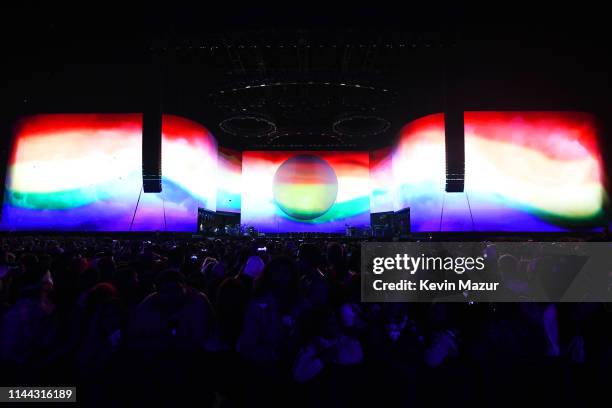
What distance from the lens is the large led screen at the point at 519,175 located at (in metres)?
15.7

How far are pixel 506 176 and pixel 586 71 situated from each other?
15.1ft

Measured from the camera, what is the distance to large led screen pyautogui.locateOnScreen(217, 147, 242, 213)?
2069cm

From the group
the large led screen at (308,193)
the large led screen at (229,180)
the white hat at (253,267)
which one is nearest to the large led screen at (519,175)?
the large led screen at (308,193)

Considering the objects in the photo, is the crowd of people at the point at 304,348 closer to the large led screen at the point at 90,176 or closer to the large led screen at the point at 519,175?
the large led screen at the point at 519,175

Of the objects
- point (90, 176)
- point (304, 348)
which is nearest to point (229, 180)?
point (90, 176)

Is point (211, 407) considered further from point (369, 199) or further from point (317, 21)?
point (369, 199)

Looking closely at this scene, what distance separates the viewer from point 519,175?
621 inches

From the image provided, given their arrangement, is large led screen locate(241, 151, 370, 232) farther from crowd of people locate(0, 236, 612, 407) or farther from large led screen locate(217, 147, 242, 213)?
crowd of people locate(0, 236, 612, 407)

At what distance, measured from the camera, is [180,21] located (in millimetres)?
7340

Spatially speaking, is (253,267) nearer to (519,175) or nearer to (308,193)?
(519,175)

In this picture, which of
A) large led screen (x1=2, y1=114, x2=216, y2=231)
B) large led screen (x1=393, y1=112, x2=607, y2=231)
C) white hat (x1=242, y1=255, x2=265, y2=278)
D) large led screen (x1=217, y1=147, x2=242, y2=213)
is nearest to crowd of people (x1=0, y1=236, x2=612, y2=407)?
white hat (x1=242, y1=255, x2=265, y2=278)

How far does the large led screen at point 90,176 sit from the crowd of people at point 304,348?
13718mm

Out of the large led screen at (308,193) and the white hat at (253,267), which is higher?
the large led screen at (308,193)

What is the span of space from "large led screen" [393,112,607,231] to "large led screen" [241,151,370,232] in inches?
242
